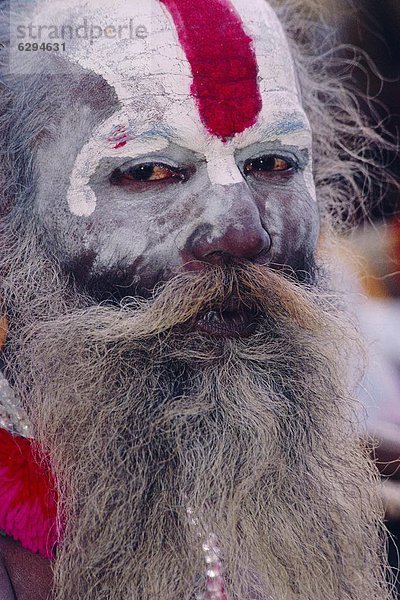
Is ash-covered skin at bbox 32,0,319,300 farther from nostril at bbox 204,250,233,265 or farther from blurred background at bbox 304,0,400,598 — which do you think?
blurred background at bbox 304,0,400,598

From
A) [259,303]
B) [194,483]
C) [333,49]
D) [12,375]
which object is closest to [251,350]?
[259,303]

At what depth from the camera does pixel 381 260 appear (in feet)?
7.95

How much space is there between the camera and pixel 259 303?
1.30 metres

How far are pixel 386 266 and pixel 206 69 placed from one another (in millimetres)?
1293

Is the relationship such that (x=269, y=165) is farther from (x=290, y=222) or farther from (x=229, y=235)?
(x=229, y=235)

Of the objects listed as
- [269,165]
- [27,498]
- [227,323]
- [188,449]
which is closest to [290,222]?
[269,165]

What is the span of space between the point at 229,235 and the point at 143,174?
0.58 feet

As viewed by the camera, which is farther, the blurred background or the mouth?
the blurred background

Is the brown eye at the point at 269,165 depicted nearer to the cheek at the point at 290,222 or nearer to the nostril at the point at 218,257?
the cheek at the point at 290,222

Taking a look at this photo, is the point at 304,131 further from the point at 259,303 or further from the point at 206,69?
the point at 259,303

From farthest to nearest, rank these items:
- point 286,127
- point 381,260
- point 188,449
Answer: point 381,260 → point 286,127 → point 188,449

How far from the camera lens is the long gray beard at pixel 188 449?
123cm

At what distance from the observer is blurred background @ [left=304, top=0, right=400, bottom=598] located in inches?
70.9

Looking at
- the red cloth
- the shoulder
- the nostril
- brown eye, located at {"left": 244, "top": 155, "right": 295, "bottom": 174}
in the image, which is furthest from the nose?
the shoulder
